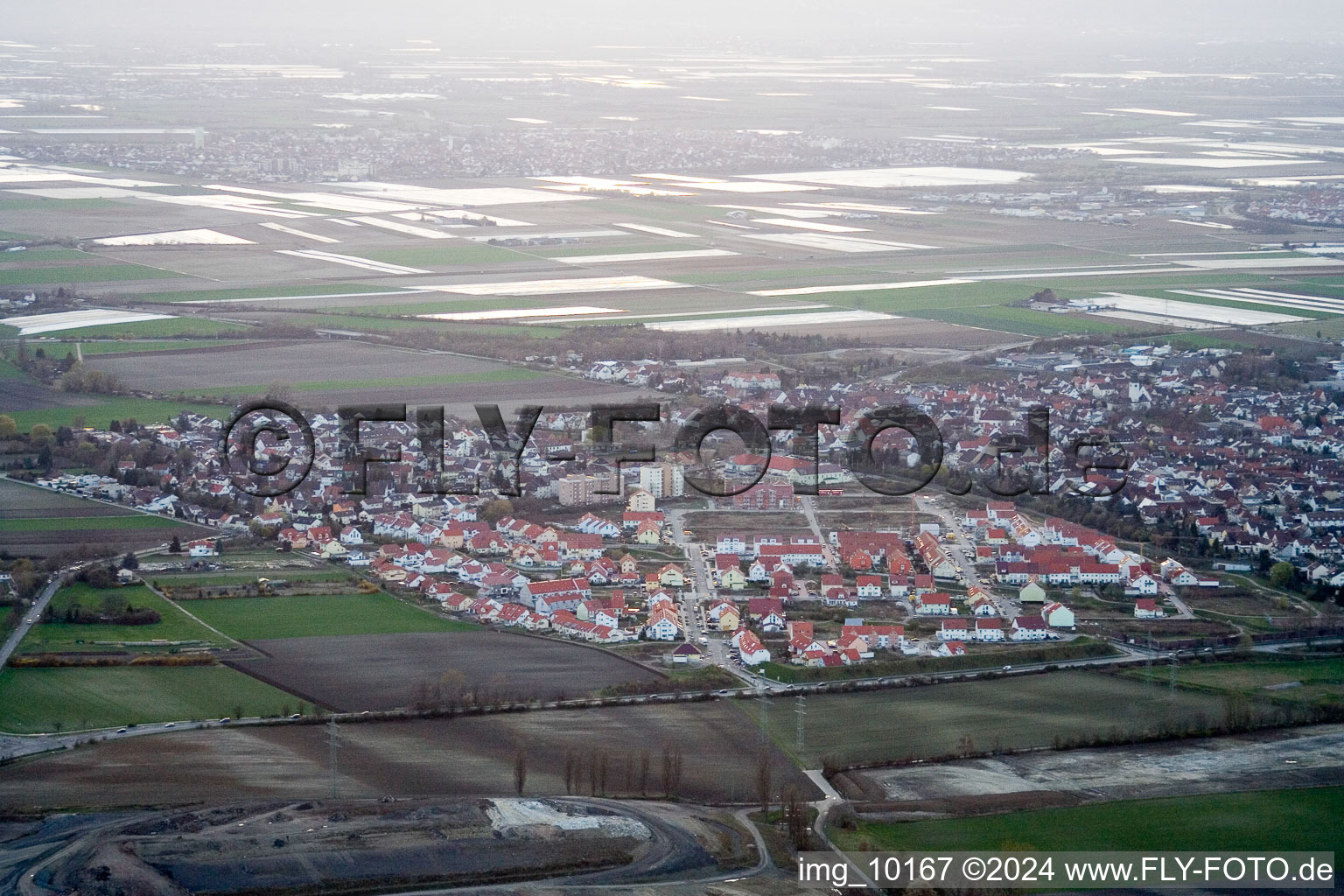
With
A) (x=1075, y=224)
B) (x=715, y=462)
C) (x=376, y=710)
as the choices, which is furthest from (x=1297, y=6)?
(x=376, y=710)

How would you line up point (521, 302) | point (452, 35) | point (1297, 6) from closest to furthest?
point (521, 302) < point (452, 35) < point (1297, 6)

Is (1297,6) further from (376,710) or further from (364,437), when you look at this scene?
(376,710)

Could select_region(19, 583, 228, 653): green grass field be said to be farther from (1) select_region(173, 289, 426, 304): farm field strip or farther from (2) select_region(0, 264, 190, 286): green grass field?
(2) select_region(0, 264, 190, 286): green grass field

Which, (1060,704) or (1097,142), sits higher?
(1097,142)

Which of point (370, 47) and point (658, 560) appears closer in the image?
point (658, 560)

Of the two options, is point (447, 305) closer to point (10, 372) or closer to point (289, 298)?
point (289, 298)

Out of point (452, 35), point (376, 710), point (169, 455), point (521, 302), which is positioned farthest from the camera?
point (452, 35)

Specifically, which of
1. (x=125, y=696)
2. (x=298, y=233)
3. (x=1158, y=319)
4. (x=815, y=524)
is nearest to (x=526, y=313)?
(x=1158, y=319)

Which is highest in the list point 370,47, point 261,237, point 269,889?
point 370,47
